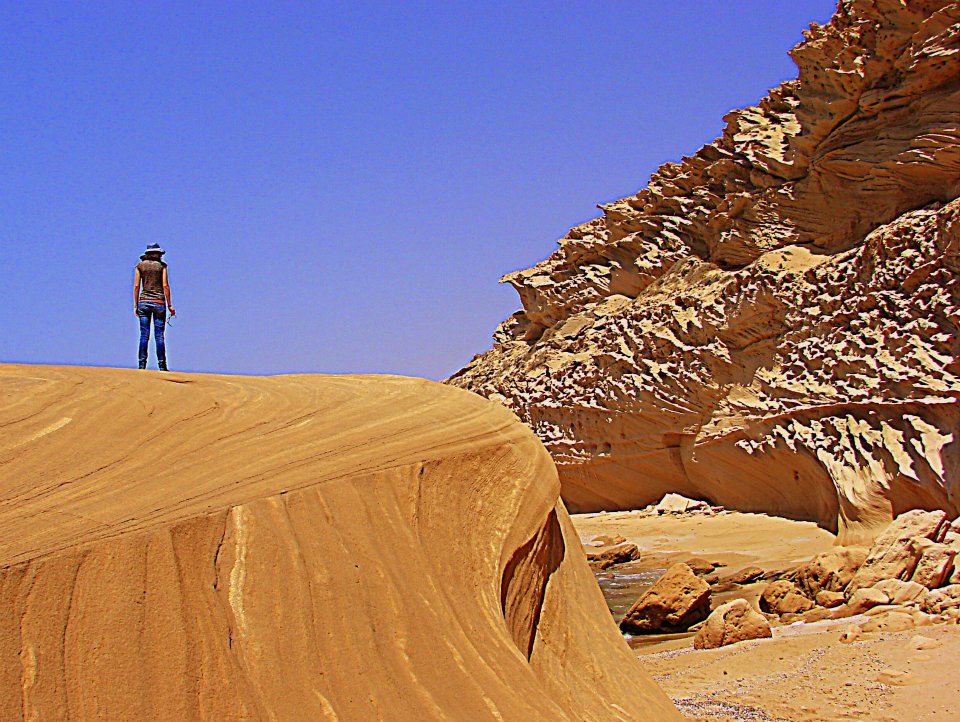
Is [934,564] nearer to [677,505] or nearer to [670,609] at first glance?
[670,609]

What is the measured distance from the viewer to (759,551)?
13.1m

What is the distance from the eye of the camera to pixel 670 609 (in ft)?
29.5

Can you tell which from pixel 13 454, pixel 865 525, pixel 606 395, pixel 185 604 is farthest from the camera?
→ pixel 606 395

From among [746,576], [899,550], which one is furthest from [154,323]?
[746,576]

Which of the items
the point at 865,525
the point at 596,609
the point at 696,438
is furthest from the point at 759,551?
the point at 596,609

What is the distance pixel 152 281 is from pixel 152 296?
0.10 metres

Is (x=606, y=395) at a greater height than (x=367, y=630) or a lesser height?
greater

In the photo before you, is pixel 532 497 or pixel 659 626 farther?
pixel 659 626

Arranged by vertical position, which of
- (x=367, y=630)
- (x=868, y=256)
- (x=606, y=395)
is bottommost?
(x=367, y=630)

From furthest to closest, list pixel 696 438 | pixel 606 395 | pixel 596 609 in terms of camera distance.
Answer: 1. pixel 606 395
2. pixel 696 438
3. pixel 596 609

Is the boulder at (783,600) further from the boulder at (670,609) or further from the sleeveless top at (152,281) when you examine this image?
the sleeveless top at (152,281)

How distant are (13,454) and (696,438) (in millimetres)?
14760

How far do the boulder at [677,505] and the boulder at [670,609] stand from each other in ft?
23.9

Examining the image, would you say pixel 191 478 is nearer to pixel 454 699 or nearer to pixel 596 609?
pixel 454 699
